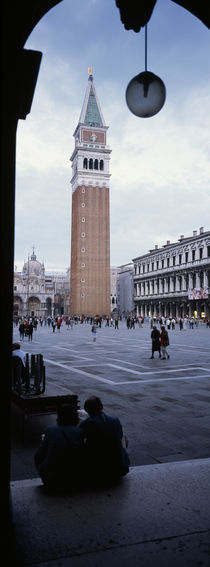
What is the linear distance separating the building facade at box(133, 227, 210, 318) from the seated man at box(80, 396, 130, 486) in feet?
160

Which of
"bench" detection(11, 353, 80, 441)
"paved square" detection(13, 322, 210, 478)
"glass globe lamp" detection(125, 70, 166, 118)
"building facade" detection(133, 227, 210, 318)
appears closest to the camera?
"glass globe lamp" detection(125, 70, 166, 118)

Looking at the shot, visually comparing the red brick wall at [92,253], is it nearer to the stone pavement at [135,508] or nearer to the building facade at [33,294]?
the building facade at [33,294]

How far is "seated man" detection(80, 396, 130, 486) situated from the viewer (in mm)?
3305

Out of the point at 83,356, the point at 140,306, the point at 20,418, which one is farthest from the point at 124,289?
the point at 20,418

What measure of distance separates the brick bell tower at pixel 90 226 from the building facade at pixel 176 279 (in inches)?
293

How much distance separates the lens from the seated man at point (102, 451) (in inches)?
130

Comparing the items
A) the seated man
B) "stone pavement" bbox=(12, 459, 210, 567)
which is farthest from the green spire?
"stone pavement" bbox=(12, 459, 210, 567)

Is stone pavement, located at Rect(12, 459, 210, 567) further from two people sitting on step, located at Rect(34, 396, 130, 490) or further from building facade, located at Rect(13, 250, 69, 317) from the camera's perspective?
building facade, located at Rect(13, 250, 69, 317)

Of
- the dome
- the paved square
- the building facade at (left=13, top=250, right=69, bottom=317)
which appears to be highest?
the dome

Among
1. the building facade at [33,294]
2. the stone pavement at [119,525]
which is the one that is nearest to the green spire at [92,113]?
the building facade at [33,294]

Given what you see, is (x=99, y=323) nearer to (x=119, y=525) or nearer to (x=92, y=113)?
(x=119, y=525)

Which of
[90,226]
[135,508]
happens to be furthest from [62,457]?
[90,226]

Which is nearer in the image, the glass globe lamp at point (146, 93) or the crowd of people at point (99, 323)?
the glass globe lamp at point (146, 93)

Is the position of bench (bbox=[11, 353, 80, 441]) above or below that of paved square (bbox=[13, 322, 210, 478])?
above
